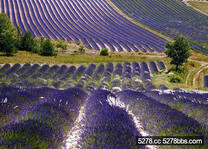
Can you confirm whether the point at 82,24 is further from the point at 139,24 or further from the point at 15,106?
the point at 15,106

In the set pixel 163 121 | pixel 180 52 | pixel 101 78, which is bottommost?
pixel 101 78

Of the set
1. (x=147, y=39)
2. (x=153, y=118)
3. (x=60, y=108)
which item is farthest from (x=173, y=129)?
(x=147, y=39)

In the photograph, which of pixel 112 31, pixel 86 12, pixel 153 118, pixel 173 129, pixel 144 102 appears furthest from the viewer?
pixel 86 12

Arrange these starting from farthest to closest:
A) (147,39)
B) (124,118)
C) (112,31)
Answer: (112,31) → (147,39) → (124,118)

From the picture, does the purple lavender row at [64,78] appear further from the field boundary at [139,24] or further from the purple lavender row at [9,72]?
the field boundary at [139,24]

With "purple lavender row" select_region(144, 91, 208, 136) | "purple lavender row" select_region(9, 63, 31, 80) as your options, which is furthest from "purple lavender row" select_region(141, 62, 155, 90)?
"purple lavender row" select_region(9, 63, 31, 80)

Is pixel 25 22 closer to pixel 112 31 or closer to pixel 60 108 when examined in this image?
pixel 112 31

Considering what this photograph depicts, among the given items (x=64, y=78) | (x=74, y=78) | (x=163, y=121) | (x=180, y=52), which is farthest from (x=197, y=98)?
(x=180, y=52)

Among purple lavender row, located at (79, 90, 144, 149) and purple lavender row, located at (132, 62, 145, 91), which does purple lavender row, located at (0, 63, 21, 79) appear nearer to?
purple lavender row, located at (132, 62, 145, 91)
